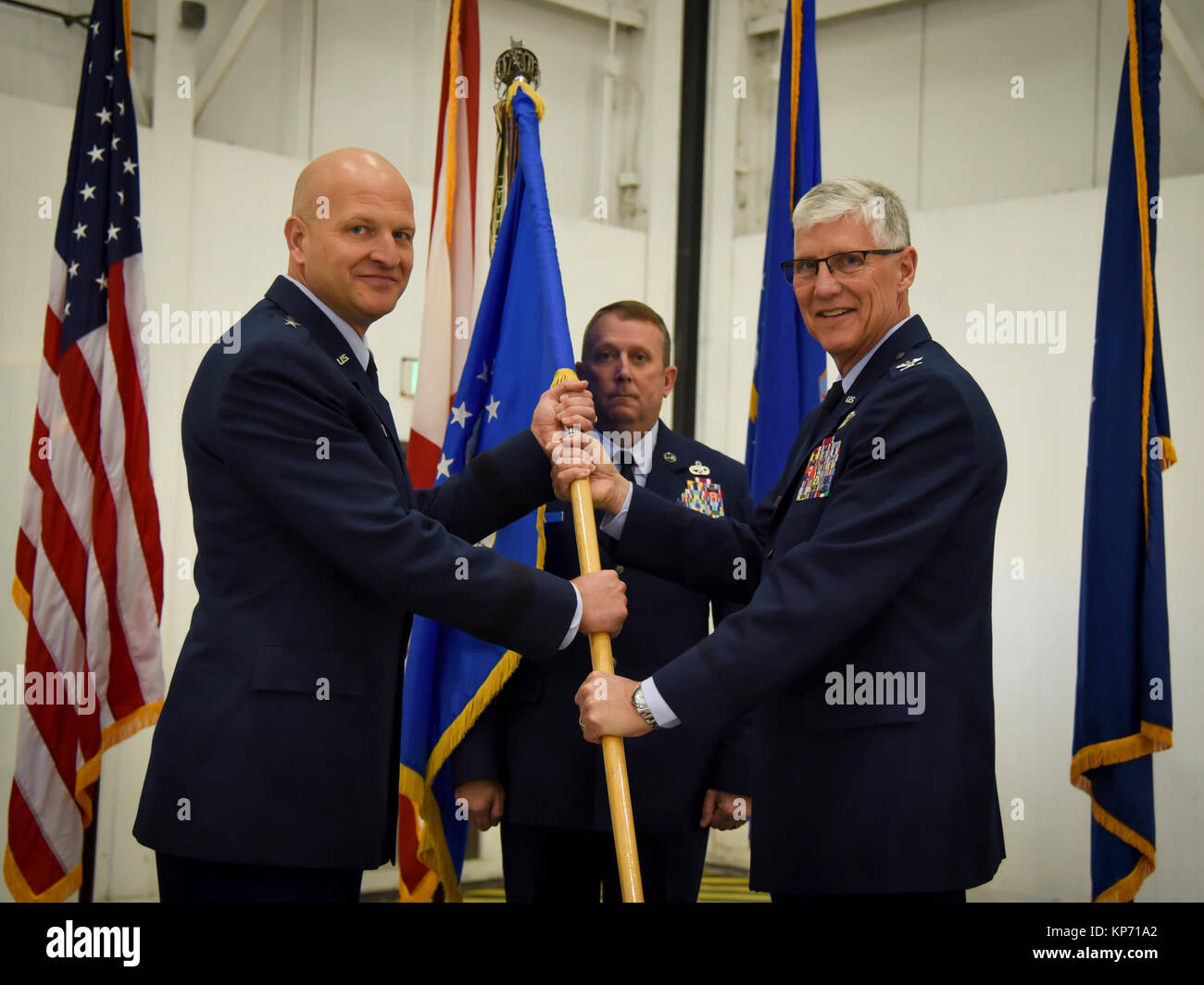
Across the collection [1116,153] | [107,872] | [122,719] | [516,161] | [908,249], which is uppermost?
[1116,153]

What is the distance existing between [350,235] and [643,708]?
3.37 ft

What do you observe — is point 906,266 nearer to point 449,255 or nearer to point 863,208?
point 863,208

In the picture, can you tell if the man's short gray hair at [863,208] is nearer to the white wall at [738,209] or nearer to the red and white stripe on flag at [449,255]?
the red and white stripe on flag at [449,255]

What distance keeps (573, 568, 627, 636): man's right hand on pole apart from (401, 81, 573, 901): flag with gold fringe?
445 mm

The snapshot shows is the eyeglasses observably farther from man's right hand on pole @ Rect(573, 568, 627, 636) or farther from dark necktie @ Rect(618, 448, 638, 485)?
dark necktie @ Rect(618, 448, 638, 485)

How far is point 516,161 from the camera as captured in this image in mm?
3092

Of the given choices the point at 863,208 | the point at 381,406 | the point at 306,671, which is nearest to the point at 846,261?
the point at 863,208

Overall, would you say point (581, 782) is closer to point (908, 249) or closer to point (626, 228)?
point (908, 249)

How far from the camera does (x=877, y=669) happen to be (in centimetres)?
209

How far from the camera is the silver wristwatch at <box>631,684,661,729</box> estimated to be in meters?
2.21

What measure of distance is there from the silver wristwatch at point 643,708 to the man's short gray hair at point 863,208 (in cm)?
94

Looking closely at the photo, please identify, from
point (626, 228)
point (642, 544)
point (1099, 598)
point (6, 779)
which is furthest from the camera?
point (626, 228)
